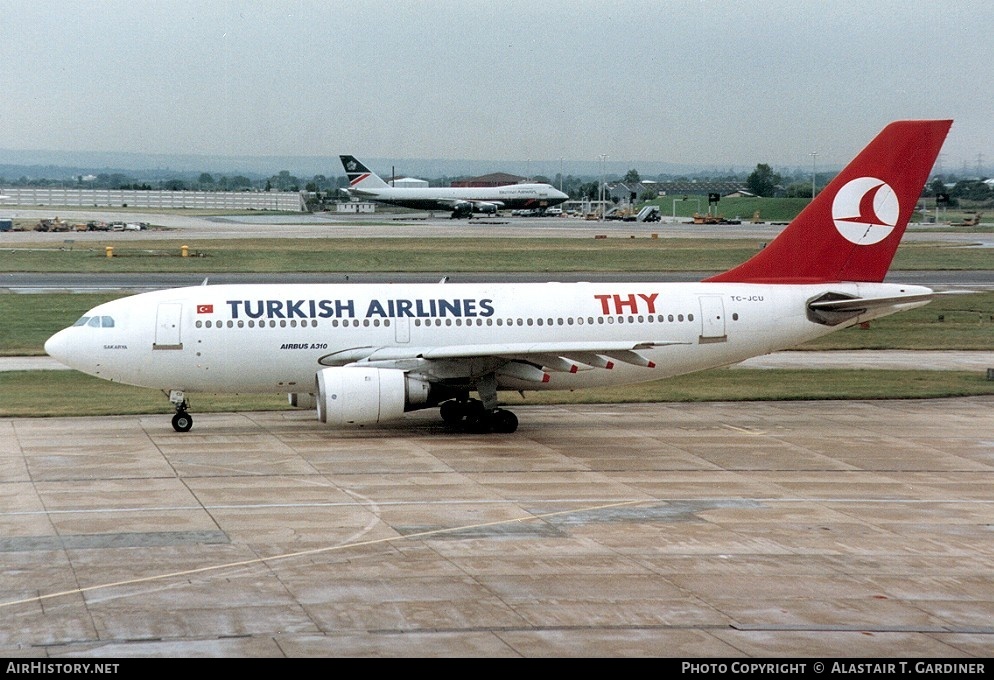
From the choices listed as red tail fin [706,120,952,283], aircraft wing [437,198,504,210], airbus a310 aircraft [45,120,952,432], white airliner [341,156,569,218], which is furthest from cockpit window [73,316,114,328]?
white airliner [341,156,569,218]

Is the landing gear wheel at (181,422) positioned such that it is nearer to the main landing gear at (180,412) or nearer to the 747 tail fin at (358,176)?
the main landing gear at (180,412)

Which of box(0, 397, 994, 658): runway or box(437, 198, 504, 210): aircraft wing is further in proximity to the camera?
box(437, 198, 504, 210): aircraft wing

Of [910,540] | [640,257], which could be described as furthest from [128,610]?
[640,257]

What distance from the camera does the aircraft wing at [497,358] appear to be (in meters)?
31.2

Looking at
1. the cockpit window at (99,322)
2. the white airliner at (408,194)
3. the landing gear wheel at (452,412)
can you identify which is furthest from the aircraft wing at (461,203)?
the cockpit window at (99,322)

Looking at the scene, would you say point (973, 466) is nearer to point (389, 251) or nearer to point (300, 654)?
point (300, 654)

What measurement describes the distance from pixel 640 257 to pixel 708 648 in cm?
7146

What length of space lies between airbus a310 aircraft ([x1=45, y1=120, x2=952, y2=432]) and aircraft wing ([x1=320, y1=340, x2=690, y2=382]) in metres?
0.04

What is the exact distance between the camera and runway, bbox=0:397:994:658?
54.4 feet

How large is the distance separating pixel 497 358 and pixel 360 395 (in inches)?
151

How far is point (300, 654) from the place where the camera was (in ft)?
51.5

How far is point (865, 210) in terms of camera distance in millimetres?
35469

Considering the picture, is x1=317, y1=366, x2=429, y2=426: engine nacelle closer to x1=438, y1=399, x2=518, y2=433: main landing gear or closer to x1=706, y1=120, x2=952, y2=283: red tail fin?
x1=438, y1=399, x2=518, y2=433: main landing gear

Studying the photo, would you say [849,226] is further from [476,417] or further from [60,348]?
[60,348]
